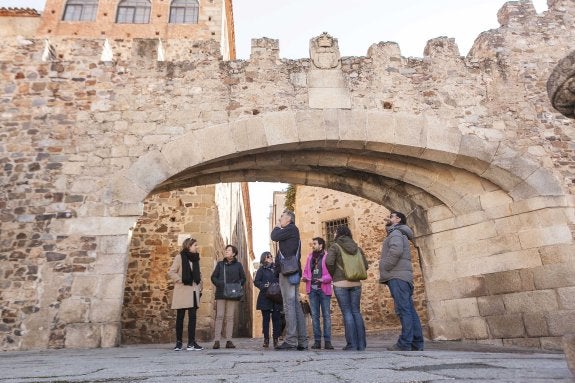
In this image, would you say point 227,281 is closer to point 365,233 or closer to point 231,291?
point 231,291

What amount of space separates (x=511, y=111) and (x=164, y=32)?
523 inches

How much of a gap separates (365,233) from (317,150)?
6354 mm

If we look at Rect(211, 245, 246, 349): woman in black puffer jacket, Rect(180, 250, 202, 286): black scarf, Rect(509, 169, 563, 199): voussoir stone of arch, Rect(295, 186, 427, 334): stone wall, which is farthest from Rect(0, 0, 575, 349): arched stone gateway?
Rect(295, 186, 427, 334): stone wall

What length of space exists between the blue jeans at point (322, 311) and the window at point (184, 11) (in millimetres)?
13912

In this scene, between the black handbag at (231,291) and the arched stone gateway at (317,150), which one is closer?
the black handbag at (231,291)

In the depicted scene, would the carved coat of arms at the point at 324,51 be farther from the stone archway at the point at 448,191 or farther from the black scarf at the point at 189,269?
the black scarf at the point at 189,269

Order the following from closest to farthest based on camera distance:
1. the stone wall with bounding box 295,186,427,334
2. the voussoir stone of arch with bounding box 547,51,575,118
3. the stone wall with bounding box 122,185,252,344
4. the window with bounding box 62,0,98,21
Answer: the voussoir stone of arch with bounding box 547,51,575,118
the stone wall with bounding box 122,185,252,344
the stone wall with bounding box 295,186,427,334
the window with bounding box 62,0,98,21

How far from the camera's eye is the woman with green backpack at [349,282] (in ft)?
14.6

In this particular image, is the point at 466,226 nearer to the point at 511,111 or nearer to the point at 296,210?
the point at 511,111

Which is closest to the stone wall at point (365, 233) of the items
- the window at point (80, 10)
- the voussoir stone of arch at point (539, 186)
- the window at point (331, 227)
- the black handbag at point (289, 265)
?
the window at point (331, 227)

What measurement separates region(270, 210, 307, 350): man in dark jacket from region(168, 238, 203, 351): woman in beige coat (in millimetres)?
1109

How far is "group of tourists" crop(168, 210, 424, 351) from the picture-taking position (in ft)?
14.2

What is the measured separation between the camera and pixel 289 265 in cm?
426

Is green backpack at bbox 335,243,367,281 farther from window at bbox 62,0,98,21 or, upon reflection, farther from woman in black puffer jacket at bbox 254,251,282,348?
window at bbox 62,0,98,21
